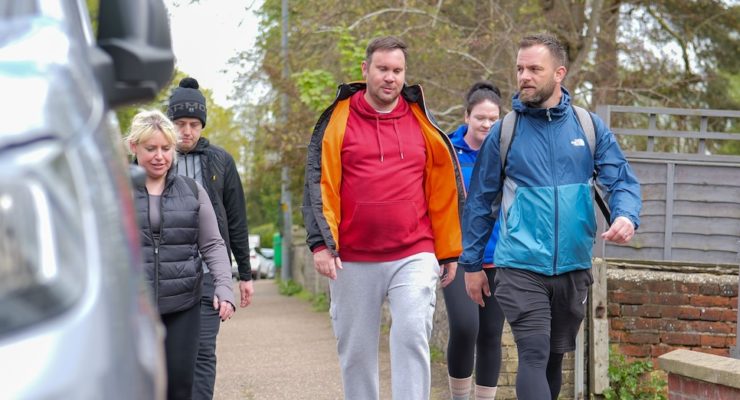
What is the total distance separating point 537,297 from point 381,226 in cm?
82

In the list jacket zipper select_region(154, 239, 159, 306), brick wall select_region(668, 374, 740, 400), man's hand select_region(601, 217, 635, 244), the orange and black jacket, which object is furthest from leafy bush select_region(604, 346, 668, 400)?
jacket zipper select_region(154, 239, 159, 306)

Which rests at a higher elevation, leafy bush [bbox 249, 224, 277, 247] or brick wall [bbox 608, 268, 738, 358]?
brick wall [bbox 608, 268, 738, 358]

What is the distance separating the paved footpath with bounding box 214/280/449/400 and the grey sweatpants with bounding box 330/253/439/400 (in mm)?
3165

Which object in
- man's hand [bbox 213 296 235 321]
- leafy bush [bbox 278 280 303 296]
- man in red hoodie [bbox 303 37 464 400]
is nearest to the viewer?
man in red hoodie [bbox 303 37 464 400]

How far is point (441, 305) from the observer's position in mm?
10555

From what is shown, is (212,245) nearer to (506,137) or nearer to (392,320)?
(392,320)

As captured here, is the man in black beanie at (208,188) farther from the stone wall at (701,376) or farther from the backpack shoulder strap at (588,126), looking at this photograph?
the stone wall at (701,376)

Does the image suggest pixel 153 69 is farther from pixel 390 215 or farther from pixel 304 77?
pixel 304 77

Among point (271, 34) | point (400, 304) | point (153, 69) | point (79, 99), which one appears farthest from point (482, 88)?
point (271, 34)

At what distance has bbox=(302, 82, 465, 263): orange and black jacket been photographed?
593 cm

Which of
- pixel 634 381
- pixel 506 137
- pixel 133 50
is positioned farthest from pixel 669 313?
pixel 133 50

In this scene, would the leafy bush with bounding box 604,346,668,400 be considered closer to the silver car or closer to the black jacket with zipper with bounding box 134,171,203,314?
the black jacket with zipper with bounding box 134,171,203,314

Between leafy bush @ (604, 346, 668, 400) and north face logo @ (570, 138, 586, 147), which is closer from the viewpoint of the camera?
north face logo @ (570, 138, 586, 147)

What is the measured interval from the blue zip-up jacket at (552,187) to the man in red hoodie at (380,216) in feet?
1.05
